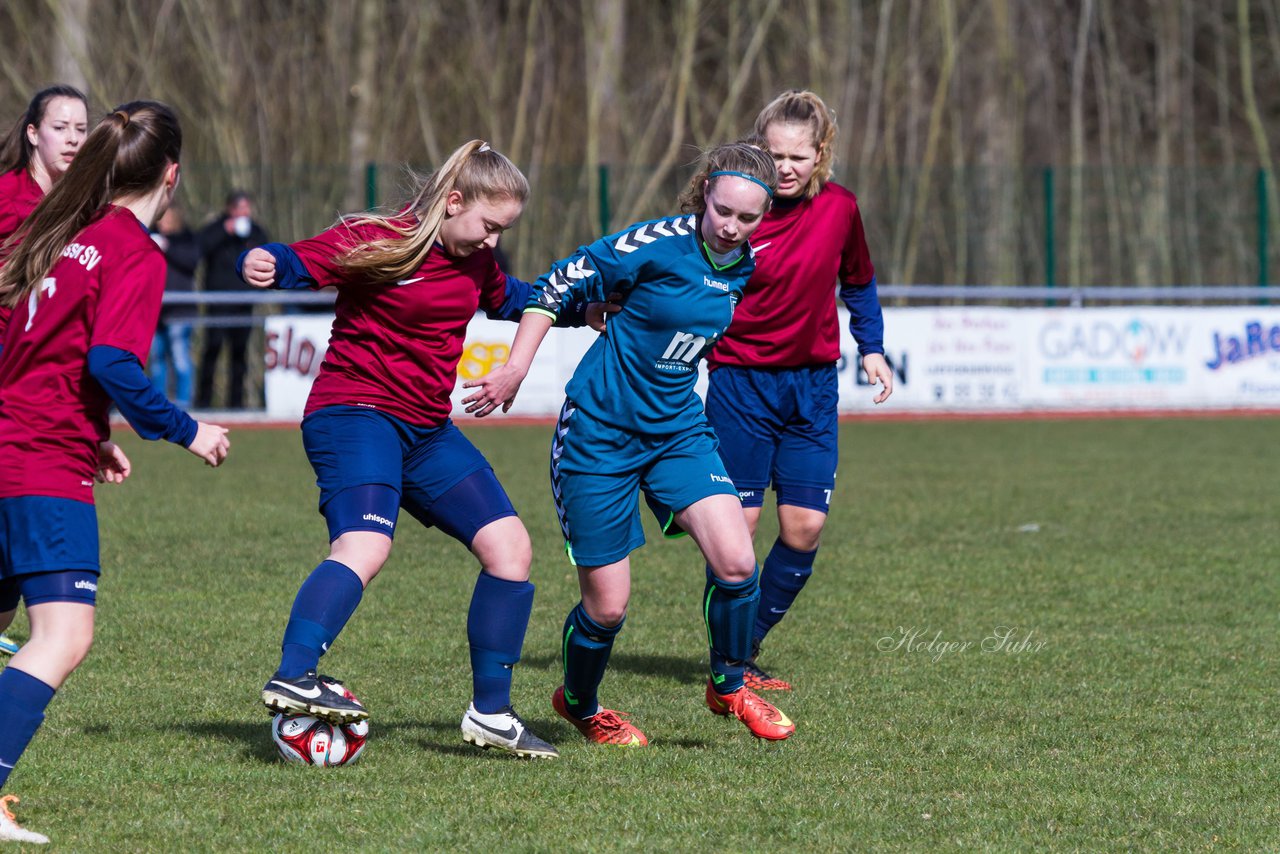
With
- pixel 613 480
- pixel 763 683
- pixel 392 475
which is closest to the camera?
pixel 392 475

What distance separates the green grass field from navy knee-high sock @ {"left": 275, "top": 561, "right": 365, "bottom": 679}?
13.7 inches

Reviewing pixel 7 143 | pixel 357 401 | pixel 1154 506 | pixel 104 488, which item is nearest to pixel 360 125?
pixel 104 488

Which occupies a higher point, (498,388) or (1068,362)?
(498,388)

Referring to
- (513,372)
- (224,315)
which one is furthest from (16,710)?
(224,315)

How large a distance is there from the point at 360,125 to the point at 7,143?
16.3 m

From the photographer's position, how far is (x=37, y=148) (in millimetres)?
5797

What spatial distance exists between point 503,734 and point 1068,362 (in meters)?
13.2

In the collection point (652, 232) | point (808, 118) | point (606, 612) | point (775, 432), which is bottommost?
point (606, 612)

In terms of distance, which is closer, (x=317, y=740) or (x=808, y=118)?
(x=317, y=740)

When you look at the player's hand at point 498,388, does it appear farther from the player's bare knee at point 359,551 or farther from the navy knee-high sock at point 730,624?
the navy knee-high sock at point 730,624

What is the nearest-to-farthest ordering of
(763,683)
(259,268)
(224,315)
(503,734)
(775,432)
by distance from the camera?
(259,268) < (503,734) < (763,683) < (775,432) < (224,315)

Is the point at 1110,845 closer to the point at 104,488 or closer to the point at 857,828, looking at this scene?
the point at 857,828

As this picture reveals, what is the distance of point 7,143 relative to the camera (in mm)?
5926

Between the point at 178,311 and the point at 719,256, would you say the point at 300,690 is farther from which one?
the point at 178,311
